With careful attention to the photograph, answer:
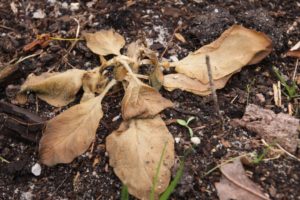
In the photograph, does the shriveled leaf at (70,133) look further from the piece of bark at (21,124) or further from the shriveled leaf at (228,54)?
the shriveled leaf at (228,54)

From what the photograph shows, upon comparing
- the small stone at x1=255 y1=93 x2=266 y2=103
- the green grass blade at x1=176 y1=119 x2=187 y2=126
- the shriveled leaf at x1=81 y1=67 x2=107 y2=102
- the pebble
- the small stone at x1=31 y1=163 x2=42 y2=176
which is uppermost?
the small stone at x1=255 y1=93 x2=266 y2=103

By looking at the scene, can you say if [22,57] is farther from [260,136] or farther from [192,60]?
[260,136]

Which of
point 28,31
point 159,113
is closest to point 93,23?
point 28,31

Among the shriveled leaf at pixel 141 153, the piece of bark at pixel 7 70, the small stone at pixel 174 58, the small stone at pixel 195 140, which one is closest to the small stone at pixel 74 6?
the piece of bark at pixel 7 70

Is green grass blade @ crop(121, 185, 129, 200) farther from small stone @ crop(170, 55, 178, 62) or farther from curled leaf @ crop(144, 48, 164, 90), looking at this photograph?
small stone @ crop(170, 55, 178, 62)

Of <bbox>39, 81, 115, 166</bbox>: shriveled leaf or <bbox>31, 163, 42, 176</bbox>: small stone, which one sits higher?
<bbox>39, 81, 115, 166</bbox>: shriveled leaf

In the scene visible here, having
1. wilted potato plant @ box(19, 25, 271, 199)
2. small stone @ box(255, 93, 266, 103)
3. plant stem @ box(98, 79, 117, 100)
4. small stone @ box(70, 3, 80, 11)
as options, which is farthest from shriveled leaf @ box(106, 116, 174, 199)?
small stone @ box(70, 3, 80, 11)
